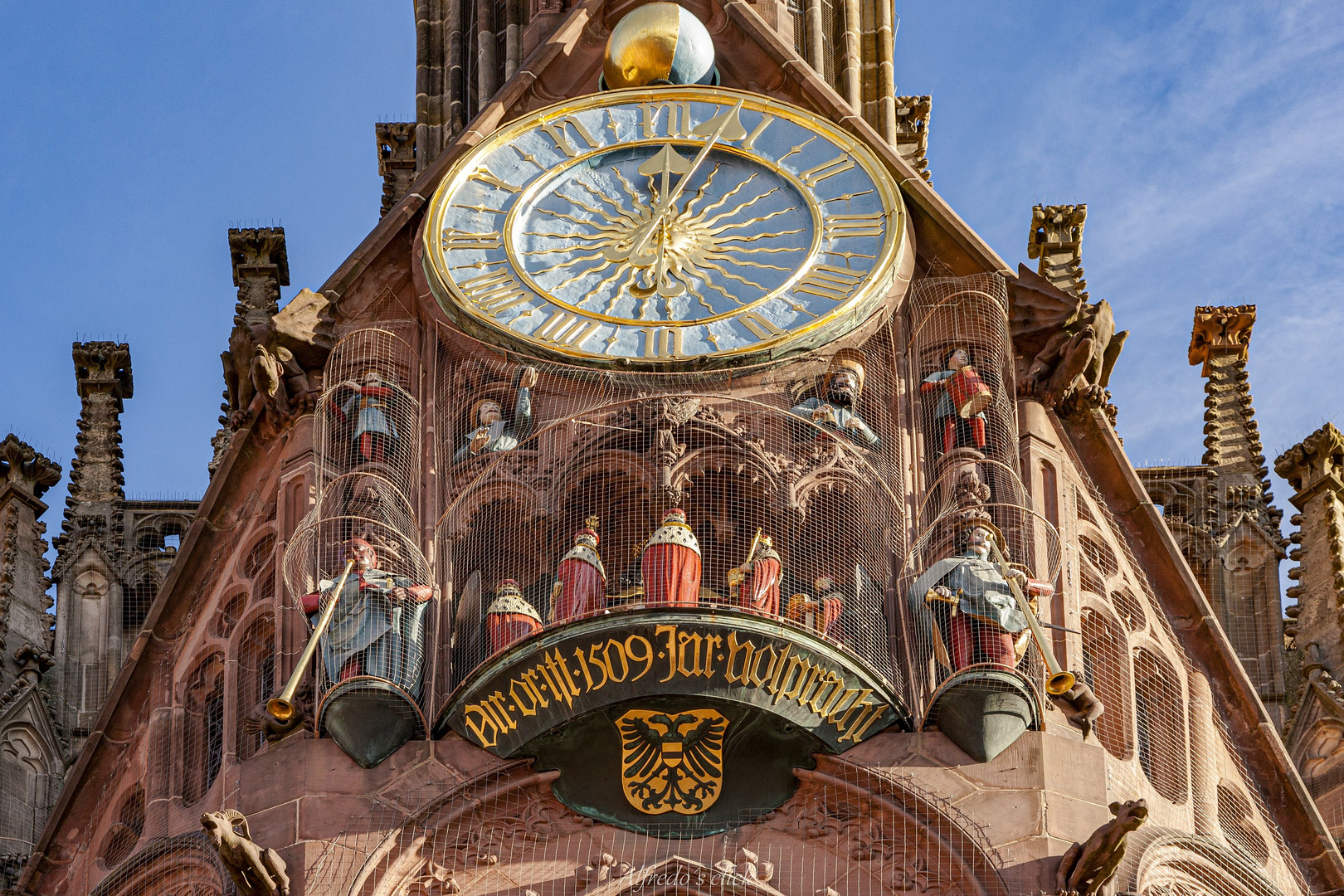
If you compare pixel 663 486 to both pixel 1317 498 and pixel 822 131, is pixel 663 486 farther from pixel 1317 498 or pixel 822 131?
pixel 1317 498

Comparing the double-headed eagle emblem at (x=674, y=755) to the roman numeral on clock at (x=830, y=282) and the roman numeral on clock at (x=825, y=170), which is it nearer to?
the roman numeral on clock at (x=830, y=282)

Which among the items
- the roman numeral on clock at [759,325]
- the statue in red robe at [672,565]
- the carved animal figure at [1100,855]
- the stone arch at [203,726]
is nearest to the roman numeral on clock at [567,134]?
the roman numeral on clock at [759,325]

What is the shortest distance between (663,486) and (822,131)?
340 centimetres

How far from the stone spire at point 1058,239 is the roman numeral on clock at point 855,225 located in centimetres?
235

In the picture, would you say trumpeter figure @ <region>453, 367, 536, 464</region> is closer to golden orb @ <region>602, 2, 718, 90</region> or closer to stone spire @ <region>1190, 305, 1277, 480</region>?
golden orb @ <region>602, 2, 718, 90</region>

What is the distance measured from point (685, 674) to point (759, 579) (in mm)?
1107

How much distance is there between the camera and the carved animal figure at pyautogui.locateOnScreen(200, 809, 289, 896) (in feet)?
71.9

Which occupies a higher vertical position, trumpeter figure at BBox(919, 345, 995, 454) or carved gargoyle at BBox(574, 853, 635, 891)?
trumpeter figure at BBox(919, 345, 995, 454)

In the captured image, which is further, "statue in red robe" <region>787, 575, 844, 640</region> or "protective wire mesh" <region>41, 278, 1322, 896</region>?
"statue in red robe" <region>787, 575, 844, 640</region>

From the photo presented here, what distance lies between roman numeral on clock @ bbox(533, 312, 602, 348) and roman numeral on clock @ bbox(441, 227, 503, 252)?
2.82 feet

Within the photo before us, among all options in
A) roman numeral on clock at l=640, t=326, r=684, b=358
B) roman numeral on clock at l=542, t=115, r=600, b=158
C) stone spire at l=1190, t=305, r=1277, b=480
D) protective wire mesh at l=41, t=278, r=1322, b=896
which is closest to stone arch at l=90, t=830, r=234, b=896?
protective wire mesh at l=41, t=278, r=1322, b=896

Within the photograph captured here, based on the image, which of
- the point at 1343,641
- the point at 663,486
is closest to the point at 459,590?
the point at 663,486

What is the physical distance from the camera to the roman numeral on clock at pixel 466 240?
25625 mm

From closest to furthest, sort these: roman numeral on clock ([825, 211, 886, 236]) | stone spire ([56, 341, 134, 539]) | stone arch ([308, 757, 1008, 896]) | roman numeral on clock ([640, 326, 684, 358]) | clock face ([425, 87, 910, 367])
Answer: stone arch ([308, 757, 1008, 896]), roman numeral on clock ([640, 326, 684, 358]), clock face ([425, 87, 910, 367]), roman numeral on clock ([825, 211, 886, 236]), stone spire ([56, 341, 134, 539])
